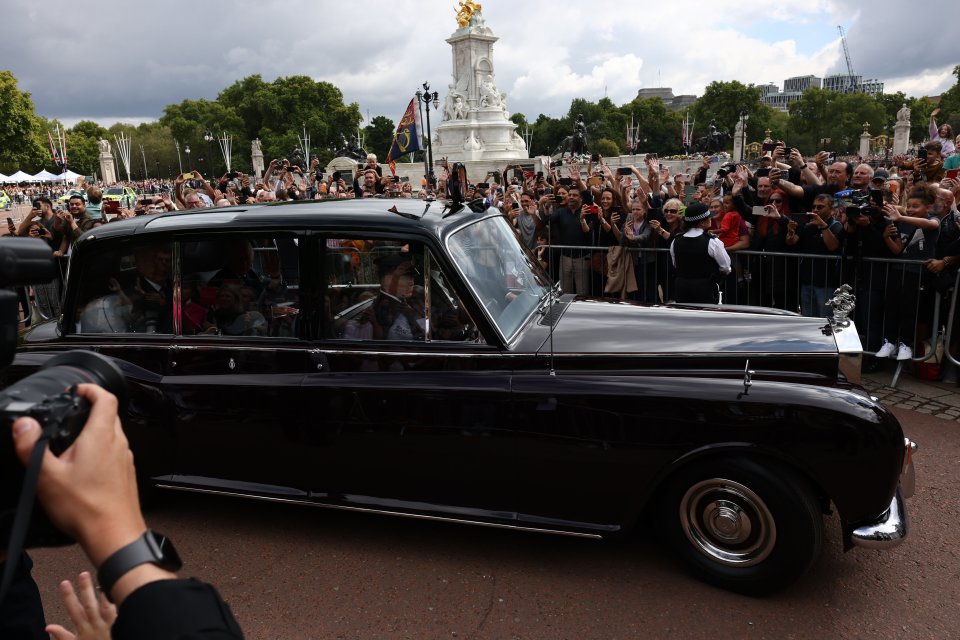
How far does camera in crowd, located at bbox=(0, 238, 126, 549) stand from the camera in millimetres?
1068

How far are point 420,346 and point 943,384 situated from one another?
5.80m

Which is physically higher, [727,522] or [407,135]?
[407,135]

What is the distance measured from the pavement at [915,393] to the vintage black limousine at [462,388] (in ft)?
9.19

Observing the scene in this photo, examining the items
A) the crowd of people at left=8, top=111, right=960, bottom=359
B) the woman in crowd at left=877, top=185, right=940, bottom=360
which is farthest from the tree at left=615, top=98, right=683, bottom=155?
the woman in crowd at left=877, top=185, right=940, bottom=360

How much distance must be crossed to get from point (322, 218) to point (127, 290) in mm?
1438

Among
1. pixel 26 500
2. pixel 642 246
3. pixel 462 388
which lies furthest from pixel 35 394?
pixel 642 246

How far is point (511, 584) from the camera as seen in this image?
359cm

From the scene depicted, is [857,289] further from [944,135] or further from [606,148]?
[606,148]

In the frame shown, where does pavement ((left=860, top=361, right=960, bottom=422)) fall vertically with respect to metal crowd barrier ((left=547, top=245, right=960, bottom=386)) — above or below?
below

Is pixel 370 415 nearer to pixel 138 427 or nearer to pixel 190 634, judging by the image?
pixel 138 427

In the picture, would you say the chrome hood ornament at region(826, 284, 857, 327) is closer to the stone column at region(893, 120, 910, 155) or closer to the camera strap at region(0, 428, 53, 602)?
the camera strap at region(0, 428, 53, 602)

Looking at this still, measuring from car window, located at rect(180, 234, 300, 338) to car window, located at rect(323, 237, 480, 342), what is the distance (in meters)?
0.26

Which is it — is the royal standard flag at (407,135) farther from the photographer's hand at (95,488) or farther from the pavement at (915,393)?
the photographer's hand at (95,488)

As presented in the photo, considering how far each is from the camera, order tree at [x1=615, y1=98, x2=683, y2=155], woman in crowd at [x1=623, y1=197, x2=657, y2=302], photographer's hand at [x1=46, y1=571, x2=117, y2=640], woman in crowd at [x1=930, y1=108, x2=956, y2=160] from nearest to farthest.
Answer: photographer's hand at [x1=46, y1=571, x2=117, y2=640] < woman in crowd at [x1=623, y1=197, x2=657, y2=302] < woman in crowd at [x1=930, y1=108, x2=956, y2=160] < tree at [x1=615, y1=98, x2=683, y2=155]
